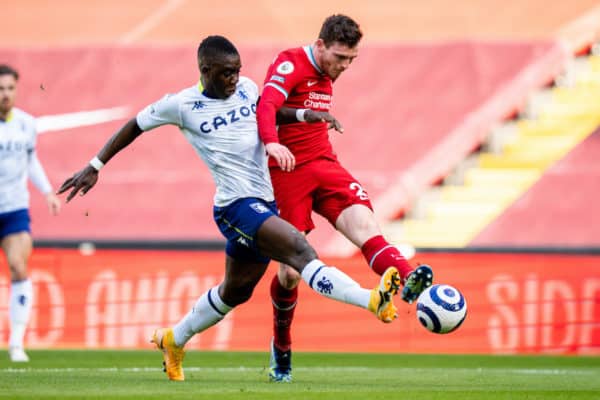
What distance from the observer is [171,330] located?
879 cm

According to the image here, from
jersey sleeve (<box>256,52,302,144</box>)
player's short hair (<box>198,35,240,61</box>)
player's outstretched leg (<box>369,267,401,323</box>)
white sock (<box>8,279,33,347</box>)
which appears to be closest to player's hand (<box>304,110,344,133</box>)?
jersey sleeve (<box>256,52,302,144</box>)

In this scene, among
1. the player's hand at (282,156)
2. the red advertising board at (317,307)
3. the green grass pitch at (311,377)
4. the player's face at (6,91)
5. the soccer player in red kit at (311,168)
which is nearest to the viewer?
the green grass pitch at (311,377)

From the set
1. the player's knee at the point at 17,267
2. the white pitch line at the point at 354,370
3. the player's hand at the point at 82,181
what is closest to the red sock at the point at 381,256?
the player's hand at the point at 82,181

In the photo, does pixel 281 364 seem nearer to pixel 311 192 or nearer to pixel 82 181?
pixel 311 192

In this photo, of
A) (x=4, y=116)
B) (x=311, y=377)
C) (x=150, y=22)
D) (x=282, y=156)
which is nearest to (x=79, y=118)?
(x=150, y=22)

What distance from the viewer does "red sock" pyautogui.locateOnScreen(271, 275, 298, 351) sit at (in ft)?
28.8

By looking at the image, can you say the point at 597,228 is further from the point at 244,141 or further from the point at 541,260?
the point at 244,141

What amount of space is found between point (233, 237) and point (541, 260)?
7.55 metres

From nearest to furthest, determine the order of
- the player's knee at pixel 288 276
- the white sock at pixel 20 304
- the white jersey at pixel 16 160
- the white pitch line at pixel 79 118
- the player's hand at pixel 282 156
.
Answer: the player's hand at pixel 282 156
the player's knee at pixel 288 276
the white jersey at pixel 16 160
the white sock at pixel 20 304
the white pitch line at pixel 79 118

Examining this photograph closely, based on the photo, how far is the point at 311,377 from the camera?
9195 millimetres

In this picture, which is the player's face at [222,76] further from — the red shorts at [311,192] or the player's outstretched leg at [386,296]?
the player's outstretched leg at [386,296]

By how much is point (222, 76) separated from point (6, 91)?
3.90 metres

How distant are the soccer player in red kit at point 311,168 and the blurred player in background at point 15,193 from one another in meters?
3.38

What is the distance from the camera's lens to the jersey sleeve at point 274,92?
8039 mm
